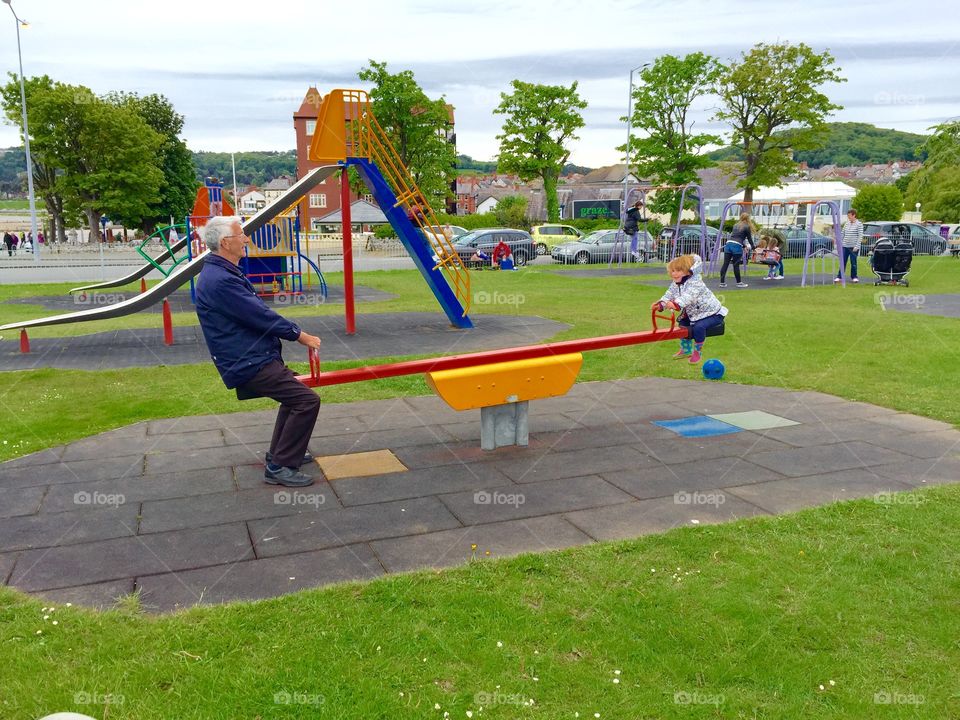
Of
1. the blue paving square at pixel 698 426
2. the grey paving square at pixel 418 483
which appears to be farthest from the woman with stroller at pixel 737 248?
the grey paving square at pixel 418 483

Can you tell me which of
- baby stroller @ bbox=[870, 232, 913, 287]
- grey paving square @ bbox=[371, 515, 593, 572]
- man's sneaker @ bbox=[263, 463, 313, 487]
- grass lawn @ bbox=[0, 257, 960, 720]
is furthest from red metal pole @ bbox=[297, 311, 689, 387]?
baby stroller @ bbox=[870, 232, 913, 287]

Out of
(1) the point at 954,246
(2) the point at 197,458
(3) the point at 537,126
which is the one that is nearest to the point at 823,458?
(2) the point at 197,458

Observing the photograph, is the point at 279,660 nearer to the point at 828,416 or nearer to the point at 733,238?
the point at 828,416

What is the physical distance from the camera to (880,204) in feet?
210

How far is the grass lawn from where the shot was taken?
10.5 ft

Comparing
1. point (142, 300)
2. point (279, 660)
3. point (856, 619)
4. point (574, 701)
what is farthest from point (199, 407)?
point (856, 619)

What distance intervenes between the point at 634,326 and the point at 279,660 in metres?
11.0

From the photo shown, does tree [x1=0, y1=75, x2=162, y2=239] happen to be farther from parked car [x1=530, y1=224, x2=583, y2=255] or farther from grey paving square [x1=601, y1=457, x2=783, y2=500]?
grey paving square [x1=601, y1=457, x2=783, y2=500]

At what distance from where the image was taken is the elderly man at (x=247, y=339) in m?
5.43

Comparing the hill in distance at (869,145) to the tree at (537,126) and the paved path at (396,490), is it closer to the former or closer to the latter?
the tree at (537,126)

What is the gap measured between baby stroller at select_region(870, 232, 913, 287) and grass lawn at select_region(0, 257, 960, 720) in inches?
703

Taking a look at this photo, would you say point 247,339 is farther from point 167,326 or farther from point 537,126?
point 537,126

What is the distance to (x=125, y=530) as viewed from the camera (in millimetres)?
4996

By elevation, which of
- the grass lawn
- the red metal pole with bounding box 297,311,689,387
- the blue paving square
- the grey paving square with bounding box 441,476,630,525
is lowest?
the grass lawn
